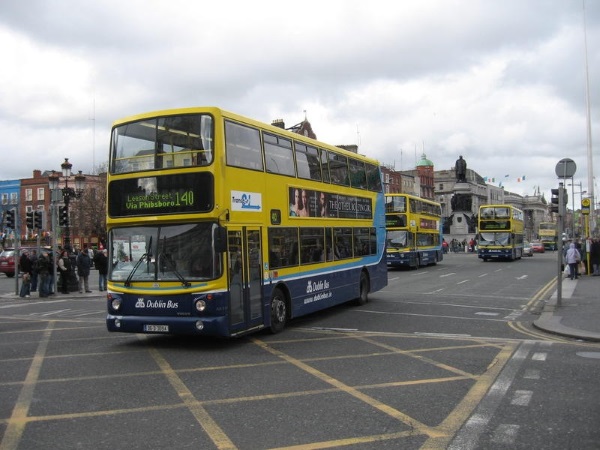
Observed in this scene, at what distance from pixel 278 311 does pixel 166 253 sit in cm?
289

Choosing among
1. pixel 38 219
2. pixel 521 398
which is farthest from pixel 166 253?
pixel 38 219

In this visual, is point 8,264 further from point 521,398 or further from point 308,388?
point 521,398

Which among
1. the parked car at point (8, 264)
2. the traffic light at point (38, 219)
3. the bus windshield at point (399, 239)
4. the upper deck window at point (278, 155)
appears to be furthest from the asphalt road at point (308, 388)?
the parked car at point (8, 264)

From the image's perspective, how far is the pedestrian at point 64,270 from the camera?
21.8 m

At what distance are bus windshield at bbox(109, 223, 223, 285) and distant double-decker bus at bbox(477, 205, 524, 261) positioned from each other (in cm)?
3821

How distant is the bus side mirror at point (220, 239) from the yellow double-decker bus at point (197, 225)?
0.06 feet

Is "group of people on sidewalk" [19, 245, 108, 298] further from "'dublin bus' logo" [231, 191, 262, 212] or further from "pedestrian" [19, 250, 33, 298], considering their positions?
"'dublin bus' logo" [231, 191, 262, 212]

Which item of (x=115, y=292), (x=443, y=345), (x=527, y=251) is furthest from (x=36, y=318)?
(x=527, y=251)

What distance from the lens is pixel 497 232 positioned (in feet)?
146

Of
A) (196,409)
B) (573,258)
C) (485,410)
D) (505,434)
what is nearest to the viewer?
(505,434)

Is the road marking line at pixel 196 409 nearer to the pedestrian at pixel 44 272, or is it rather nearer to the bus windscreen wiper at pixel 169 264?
the bus windscreen wiper at pixel 169 264

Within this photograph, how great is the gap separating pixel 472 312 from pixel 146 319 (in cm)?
854

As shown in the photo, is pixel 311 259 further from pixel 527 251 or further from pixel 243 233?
pixel 527 251

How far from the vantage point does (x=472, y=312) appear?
576 inches
